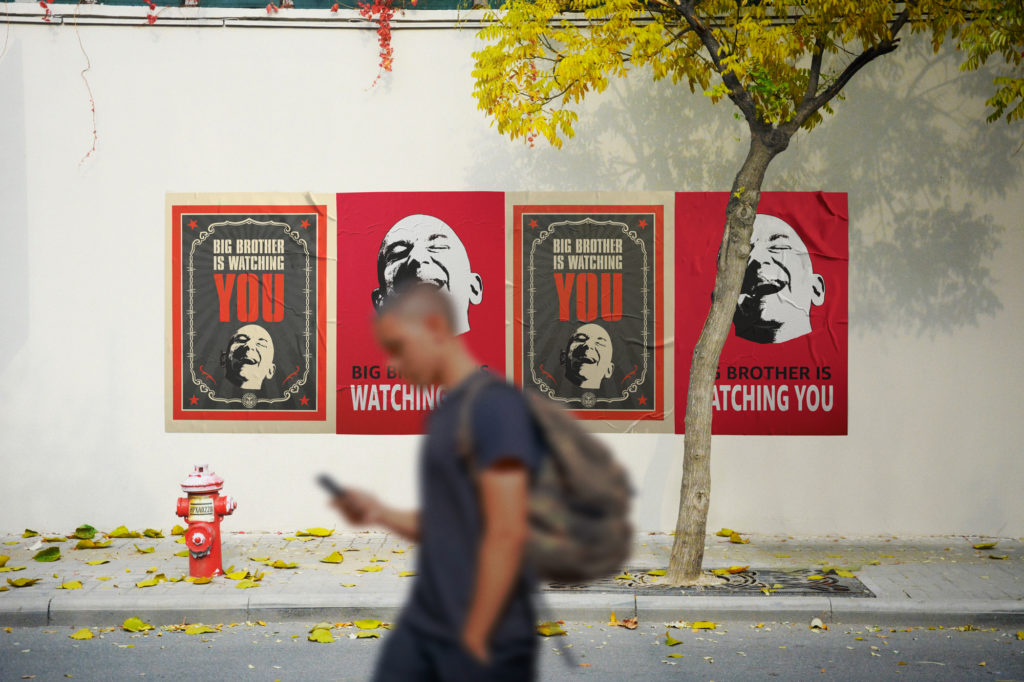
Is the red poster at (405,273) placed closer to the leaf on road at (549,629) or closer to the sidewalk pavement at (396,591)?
the sidewalk pavement at (396,591)

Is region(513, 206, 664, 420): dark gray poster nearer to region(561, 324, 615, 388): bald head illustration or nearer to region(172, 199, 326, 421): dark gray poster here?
region(561, 324, 615, 388): bald head illustration

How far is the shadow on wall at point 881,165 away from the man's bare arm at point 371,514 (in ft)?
23.5

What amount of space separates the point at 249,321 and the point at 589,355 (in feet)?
11.5

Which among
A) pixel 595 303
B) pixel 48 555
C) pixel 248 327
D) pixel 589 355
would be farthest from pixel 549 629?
pixel 248 327

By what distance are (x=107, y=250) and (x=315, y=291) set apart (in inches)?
84.9

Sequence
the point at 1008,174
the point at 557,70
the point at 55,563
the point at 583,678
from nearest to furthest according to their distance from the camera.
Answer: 1. the point at 583,678
2. the point at 557,70
3. the point at 55,563
4. the point at 1008,174

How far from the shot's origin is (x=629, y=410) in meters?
9.49

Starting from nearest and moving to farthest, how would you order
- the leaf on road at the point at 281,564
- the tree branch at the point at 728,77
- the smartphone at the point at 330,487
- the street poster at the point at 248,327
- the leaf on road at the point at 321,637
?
the smartphone at the point at 330,487 < the leaf on road at the point at 321,637 < the tree branch at the point at 728,77 < the leaf on road at the point at 281,564 < the street poster at the point at 248,327

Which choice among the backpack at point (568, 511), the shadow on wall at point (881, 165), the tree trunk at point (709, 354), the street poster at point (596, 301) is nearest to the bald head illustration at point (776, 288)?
the shadow on wall at point (881, 165)

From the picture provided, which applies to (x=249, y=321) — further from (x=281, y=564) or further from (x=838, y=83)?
(x=838, y=83)

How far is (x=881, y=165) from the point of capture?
9.36m

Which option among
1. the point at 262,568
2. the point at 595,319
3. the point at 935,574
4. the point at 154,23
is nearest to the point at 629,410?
the point at 595,319

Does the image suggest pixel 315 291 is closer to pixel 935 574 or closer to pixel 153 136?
pixel 153 136

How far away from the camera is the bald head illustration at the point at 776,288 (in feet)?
30.9
